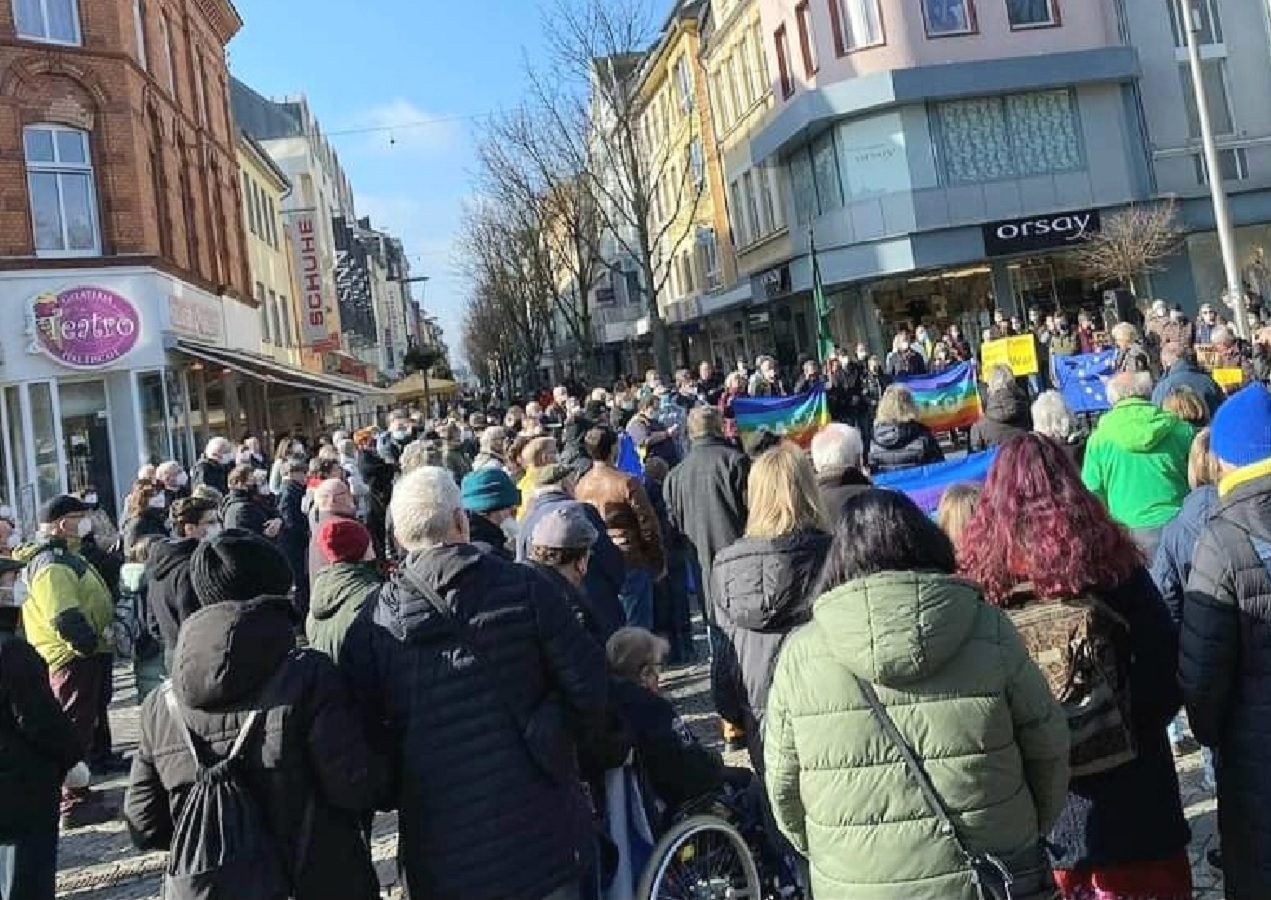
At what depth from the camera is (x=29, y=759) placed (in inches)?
181

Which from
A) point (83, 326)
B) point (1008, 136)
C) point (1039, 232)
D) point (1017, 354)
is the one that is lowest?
point (1017, 354)

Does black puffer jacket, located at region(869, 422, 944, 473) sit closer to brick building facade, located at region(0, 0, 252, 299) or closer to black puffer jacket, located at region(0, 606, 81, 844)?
black puffer jacket, located at region(0, 606, 81, 844)

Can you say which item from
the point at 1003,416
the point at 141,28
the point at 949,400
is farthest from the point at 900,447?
the point at 141,28

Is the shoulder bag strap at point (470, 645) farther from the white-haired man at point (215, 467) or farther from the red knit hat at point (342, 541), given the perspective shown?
the white-haired man at point (215, 467)

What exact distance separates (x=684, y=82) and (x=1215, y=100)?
57.1ft

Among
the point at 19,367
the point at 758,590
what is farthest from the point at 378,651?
the point at 19,367

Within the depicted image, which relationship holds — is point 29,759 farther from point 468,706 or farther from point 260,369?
point 260,369

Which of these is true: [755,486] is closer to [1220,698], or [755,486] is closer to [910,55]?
[1220,698]

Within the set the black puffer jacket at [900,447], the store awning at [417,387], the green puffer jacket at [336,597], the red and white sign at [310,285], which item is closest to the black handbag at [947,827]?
the green puffer jacket at [336,597]

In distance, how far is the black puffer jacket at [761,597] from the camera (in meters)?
4.67

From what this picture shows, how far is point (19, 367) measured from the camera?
766 inches

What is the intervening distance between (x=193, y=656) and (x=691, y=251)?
4223 cm

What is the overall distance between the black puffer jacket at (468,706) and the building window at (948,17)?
2830 cm

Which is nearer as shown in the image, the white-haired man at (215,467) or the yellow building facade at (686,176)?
the white-haired man at (215,467)
